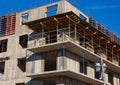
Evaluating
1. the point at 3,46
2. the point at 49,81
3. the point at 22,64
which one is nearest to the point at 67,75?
the point at 49,81

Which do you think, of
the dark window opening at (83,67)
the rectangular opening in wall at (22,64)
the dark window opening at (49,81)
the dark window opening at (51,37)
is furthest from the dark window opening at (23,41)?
the dark window opening at (83,67)

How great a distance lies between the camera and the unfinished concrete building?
3347cm

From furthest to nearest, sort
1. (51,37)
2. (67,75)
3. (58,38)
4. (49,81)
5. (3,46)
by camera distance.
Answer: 1. (3,46)
2. (51,37)
3. (49,81)
4. (58,38)
5. (67,75)

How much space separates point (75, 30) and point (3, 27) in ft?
35.6

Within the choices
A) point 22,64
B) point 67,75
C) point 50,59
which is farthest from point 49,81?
point 22,64

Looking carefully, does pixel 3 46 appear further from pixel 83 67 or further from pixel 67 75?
pixel 67 75

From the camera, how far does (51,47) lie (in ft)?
111

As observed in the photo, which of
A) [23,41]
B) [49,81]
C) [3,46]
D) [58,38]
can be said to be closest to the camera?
[58,38]

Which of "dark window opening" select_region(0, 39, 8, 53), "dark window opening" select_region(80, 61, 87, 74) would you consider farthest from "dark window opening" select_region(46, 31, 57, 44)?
"dark window opening" select_region(0, 39, 8, 53)

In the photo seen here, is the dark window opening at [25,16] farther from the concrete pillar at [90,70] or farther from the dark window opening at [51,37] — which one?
the concrete pillar at [90,70]

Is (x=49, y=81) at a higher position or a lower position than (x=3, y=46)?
lower

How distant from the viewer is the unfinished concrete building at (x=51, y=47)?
33.5 meters

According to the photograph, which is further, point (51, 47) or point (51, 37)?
point (51, 37)

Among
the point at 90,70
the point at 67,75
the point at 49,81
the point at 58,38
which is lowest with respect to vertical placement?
the point at 49,81
